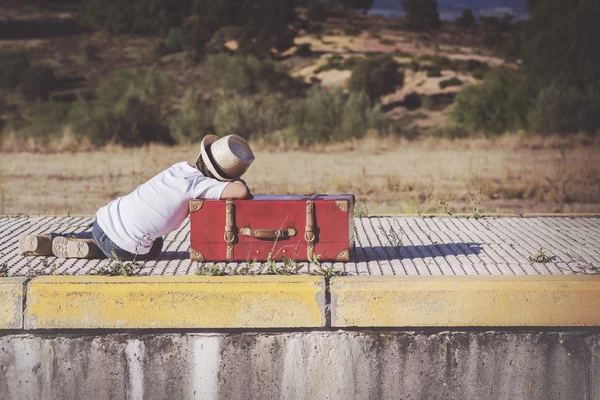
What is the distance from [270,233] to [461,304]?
1620 mm

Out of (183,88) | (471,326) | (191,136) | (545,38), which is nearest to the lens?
(471,326)

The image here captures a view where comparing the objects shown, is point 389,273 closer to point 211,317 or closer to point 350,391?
point 350,391

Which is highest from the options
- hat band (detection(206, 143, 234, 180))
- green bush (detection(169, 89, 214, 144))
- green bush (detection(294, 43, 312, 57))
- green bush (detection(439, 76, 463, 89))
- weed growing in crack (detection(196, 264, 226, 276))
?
hat band (detection(206, 143, 234, 180))

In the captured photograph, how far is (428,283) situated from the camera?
5836mm

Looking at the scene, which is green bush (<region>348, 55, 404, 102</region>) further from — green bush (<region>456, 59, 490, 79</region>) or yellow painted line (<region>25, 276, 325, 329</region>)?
yellow painted line (<region>25, 276, 325, 329</region>)

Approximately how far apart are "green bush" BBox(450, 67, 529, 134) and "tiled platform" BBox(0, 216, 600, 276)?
1153 inches

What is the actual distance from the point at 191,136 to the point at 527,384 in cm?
3378

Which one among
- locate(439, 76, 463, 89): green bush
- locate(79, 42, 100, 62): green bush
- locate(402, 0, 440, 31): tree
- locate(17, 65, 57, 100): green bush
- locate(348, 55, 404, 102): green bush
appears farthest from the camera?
locate(402, 0, 440, 31): tree

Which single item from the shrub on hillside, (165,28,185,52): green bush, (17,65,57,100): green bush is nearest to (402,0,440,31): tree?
(165,28,185,52): green bush

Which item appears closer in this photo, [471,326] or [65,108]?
[471,326]

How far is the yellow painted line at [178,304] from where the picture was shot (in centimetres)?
578

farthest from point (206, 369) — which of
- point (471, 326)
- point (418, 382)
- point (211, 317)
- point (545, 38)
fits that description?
point (545, 38)

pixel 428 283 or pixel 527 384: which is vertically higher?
pixel 428 283

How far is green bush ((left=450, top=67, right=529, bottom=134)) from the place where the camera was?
129 ft
